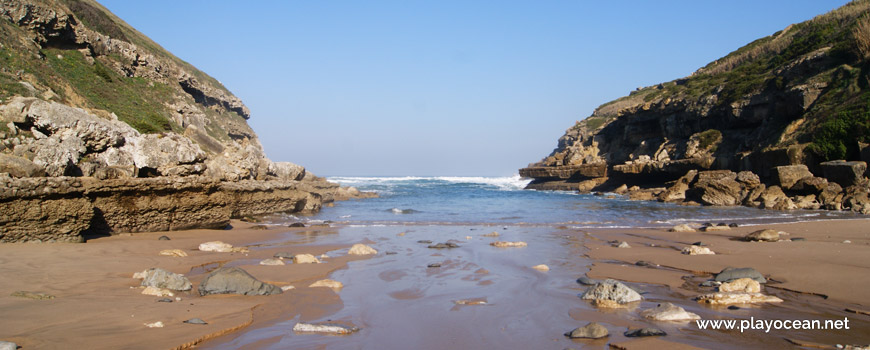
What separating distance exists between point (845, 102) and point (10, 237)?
29.6 metres

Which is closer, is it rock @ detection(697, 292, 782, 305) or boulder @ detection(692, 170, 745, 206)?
rock @ detection(697, 292, 782, 305)

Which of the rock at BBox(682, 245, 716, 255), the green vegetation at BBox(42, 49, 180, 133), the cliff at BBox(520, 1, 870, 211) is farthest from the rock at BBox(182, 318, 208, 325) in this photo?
the cliff at BBox(520, 1, 870, 211)

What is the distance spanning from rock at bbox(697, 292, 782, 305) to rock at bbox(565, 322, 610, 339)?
1.63 metres

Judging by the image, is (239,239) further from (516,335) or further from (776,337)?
(776,337)

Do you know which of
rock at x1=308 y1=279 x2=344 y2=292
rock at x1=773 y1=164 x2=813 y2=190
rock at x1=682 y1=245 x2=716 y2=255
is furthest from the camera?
rock at x1=773 y1=164 x2=813 y2=190

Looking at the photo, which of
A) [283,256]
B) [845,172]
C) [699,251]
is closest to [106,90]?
[283,256]

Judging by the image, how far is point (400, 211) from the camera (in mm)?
19984

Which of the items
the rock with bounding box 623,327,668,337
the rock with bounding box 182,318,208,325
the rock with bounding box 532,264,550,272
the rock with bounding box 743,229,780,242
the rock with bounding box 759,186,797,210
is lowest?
the rock with bounding box 532,264,550,272

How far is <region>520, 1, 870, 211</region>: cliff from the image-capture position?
20.1 meters

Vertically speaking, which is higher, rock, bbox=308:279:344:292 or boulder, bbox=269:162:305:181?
boulder, bbox=269:162:305:181

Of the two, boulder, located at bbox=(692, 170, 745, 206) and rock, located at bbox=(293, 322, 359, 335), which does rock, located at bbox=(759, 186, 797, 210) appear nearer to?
boulder, located at bbox=(692, 170, 745, 206)

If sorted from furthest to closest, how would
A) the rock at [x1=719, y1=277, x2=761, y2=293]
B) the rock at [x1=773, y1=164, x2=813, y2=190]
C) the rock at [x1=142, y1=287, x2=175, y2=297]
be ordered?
the rock at [x1=773, y1=164, x2=813, y2=190]
the rock at [x1=719, y1=277, x2=761, y2=293]
the rock at [x1=142, y1=287, x2=175, y2=297]

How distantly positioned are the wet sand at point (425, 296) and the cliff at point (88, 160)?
0.68 metres

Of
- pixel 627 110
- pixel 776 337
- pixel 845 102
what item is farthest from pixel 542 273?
pixel 627 110
